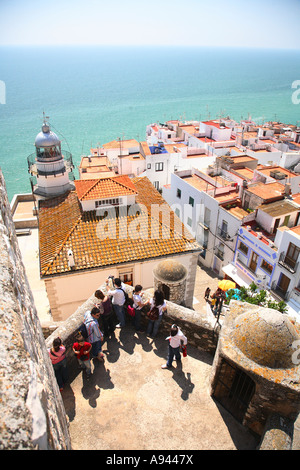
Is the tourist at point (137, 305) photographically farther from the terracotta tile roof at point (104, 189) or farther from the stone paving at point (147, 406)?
the terracotta tile roof at point (104, 189)

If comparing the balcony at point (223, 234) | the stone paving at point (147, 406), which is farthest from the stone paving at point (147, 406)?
the balcony at point (223, 234)

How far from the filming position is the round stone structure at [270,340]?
5918mm

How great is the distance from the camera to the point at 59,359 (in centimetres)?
703

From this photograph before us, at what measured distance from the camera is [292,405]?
5770 millimetres

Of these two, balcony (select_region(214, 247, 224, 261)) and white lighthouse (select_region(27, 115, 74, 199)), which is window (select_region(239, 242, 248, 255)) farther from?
white lighthouse (select_region(27, 115, 74, 199))

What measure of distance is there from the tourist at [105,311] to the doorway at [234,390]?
3305 mm

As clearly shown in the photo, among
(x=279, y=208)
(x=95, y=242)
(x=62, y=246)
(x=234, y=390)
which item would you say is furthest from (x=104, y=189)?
(x=279, y=208)

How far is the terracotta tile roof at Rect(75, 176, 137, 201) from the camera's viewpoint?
20.0m

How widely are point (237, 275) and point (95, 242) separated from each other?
19093mm

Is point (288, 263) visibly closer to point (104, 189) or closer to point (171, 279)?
point (104, 189)

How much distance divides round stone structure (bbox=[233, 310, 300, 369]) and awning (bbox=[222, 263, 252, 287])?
26084 millimetres

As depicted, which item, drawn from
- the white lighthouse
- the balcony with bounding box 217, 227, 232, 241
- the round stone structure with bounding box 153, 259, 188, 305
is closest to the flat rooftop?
the balcony with bounding box 217, 227, 232, 241

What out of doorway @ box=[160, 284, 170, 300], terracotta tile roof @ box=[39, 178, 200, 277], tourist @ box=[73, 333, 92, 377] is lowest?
terracotta tile roof @ box=[39, 178, 200, 277]
